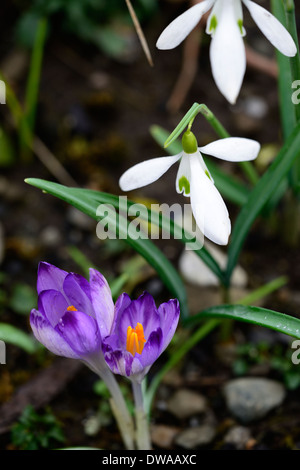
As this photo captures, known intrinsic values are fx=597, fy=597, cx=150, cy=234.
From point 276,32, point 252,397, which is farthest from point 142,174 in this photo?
point 252,397

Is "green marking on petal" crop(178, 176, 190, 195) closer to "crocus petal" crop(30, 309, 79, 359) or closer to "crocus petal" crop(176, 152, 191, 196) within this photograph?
"crocus petal" crop(176, 152, 191, 196)

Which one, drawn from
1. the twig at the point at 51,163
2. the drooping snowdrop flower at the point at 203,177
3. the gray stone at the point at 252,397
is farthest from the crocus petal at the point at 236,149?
the twig at the point at 51,163

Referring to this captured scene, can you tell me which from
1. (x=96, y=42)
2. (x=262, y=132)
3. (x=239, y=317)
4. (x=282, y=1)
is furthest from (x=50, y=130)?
(x=239, y=317)

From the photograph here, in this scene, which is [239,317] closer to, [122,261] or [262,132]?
[122,261]

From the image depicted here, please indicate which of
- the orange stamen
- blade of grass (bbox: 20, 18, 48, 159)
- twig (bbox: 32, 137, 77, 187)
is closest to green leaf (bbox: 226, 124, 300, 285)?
the orange stamen

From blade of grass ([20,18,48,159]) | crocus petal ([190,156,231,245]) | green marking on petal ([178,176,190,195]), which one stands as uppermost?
blade of grass ([20,18,48,159])
